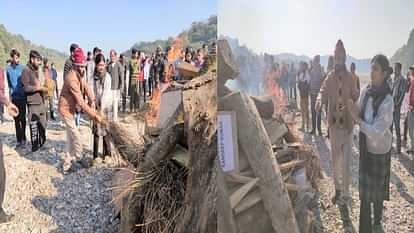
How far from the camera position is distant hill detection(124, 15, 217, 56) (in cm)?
327

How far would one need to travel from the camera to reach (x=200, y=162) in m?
2.17

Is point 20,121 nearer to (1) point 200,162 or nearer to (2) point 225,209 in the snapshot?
(1) point 200,162

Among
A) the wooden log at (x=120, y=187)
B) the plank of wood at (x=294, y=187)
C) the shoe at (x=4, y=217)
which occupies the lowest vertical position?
the shoe at (x=4, y=217)

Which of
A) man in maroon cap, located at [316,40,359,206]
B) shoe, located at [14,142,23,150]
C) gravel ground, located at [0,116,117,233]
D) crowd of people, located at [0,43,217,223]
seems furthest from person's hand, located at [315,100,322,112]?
shoe, located at [14,142,23,150]

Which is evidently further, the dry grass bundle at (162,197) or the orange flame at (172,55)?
the orange flame at (172,55)

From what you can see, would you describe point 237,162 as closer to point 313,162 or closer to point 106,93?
point 313,162

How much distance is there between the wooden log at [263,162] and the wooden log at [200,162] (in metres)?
0.73

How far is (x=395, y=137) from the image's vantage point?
114 cm

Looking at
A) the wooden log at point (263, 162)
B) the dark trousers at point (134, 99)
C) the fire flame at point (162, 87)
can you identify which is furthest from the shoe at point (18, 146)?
the wooden log at point (263, 162)

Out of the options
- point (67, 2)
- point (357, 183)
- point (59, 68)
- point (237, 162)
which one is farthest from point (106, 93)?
point (357, 183)

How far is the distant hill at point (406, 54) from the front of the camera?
1.06 meters

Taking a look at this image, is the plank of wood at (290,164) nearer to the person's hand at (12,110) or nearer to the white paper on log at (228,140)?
the white paper on log at (228,140)

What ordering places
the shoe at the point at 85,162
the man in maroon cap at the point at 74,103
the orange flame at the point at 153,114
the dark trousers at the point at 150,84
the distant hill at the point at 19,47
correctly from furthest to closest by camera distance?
1. the dark trousers at the point at 150,84
2. the shoe at the point at 85,162
3. the orange flame at the point at 153,114
4. the man in maroon cap at the point at 74,103
5. the distant hill at the point at 19,47

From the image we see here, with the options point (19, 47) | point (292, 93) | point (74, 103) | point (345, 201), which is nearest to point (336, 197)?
point (345, 201)
